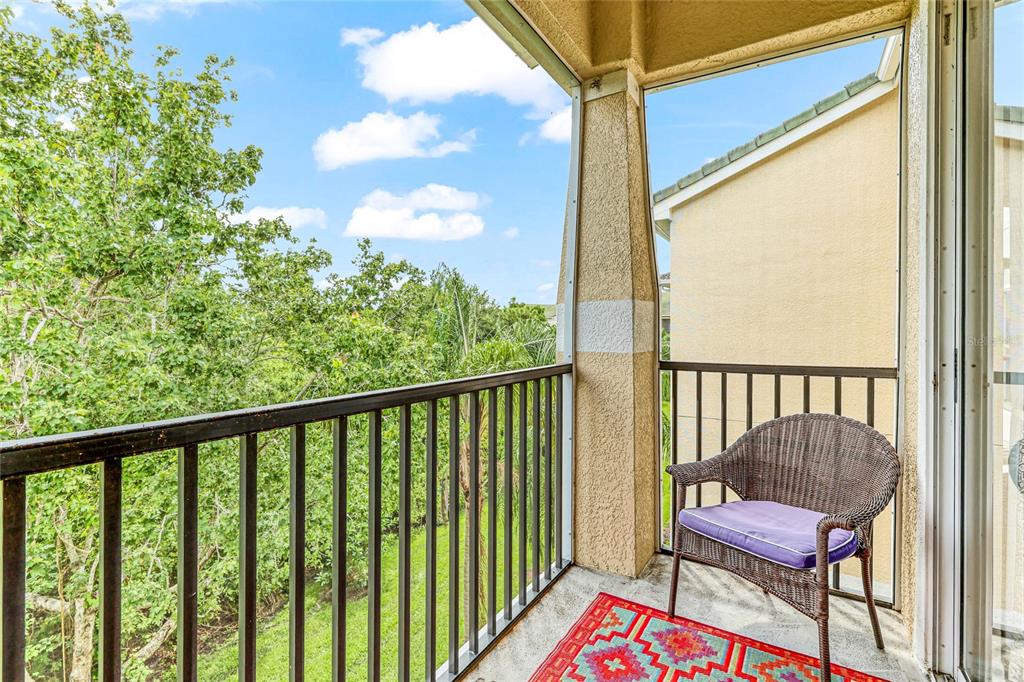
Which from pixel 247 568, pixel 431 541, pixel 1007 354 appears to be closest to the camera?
pixel 247 568

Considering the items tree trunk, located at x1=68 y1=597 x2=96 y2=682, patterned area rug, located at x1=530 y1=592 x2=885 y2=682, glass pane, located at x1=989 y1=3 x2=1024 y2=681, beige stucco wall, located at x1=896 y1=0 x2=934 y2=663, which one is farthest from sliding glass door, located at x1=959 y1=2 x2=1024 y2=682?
tree trunk, located at x1=68 y1=597 x2=96 y2=682

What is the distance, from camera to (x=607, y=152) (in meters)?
2.30

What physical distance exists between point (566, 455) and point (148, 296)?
2449 mm

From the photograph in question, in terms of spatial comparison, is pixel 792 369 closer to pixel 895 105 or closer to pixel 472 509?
pixel 895 105

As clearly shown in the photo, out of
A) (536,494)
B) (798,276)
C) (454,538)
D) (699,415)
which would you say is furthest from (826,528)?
(798,276)

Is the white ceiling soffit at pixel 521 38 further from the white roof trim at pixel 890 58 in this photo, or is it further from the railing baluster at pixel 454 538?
the railing baluster at pixel 454 538

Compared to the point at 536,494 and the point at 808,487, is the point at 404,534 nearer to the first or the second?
the point at 536,494

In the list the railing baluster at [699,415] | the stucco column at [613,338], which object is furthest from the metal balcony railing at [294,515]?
the railing baluster at [699,415]

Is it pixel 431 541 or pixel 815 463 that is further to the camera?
pixel 815 463

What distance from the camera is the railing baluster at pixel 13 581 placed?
681mm

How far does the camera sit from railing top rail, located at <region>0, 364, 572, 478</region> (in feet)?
2.20

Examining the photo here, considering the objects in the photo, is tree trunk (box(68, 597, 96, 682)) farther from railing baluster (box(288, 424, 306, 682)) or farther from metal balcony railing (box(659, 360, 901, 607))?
metal balcony railing (box(659, 360, 901, 607))

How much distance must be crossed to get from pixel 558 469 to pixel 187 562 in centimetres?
175

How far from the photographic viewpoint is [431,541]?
1561 millimetres
